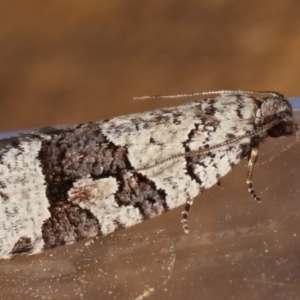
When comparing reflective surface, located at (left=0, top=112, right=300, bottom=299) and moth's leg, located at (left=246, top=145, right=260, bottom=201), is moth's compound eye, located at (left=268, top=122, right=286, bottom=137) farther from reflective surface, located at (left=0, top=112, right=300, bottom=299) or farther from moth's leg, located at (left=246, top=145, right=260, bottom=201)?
reflective surface, located at (left=0, top=112, right=300, bottom=299)

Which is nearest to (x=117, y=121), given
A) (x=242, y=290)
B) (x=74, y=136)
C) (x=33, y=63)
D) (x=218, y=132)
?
(x=74, y=136)

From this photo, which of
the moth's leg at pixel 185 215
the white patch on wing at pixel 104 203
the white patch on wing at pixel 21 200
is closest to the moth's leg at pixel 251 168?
the moth's leg at pixel 185 215

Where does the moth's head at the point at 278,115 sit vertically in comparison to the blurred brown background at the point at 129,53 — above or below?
below

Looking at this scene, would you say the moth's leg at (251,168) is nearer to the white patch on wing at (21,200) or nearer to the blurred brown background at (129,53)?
the white patch on wing at (21,200)

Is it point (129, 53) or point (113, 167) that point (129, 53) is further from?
point (113, 167)

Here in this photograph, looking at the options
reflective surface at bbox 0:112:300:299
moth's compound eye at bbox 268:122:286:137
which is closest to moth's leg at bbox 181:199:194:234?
reflective surface at bbox 0:112:300:299

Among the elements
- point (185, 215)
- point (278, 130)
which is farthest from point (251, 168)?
point (185, 215)

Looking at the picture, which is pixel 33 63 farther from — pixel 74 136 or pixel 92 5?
pixel 74 136
